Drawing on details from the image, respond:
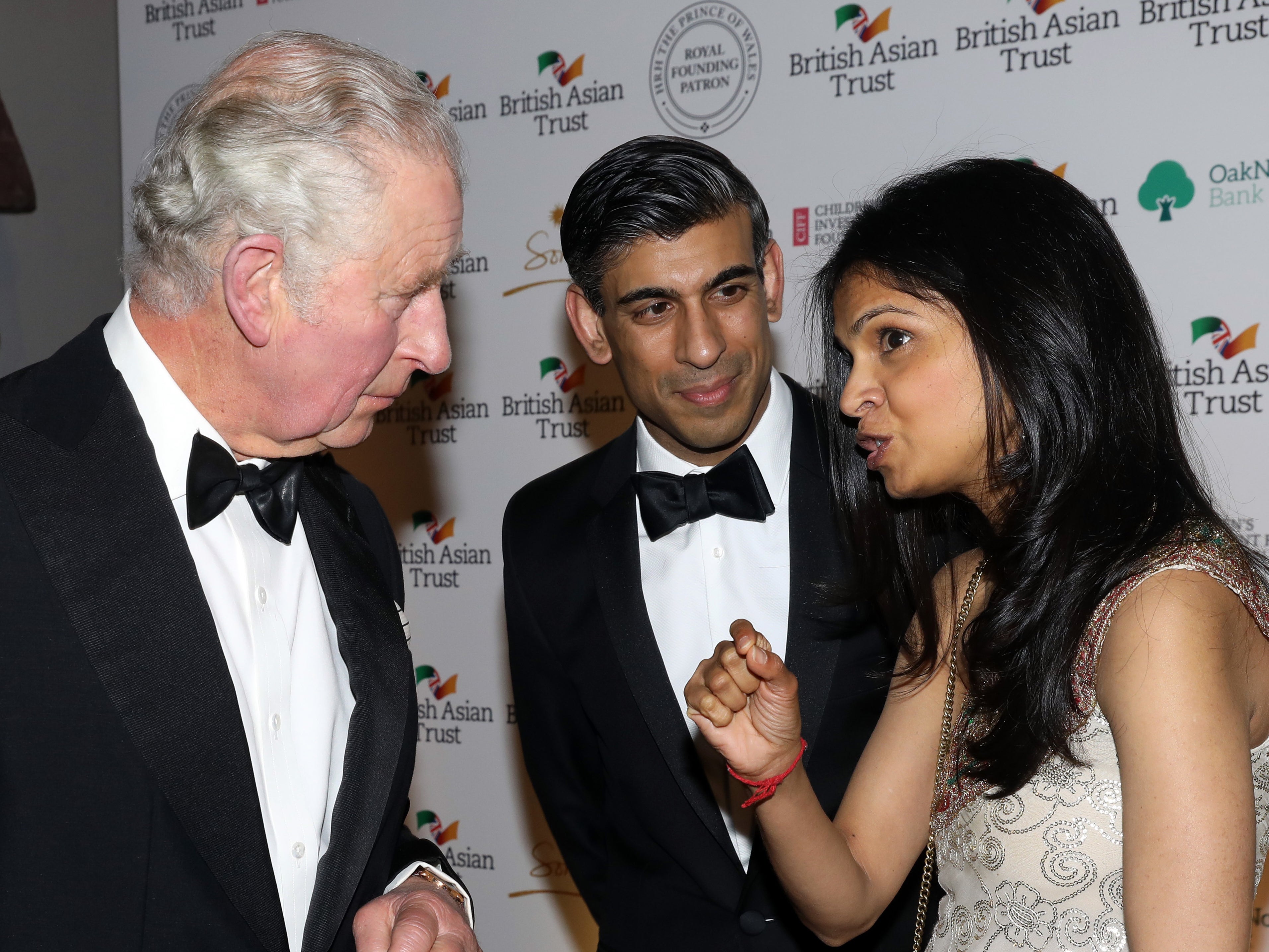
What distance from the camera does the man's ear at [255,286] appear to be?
143cm

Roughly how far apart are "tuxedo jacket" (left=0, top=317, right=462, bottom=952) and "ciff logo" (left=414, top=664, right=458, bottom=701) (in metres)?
2.25

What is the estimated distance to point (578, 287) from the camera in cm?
251

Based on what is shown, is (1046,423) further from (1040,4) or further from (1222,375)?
(1040,4)

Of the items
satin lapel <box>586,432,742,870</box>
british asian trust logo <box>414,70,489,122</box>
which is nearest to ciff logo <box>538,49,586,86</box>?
british asian trust logo <box>414,70,489,122</box>

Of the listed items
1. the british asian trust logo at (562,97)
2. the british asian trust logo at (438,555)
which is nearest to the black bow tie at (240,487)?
the british asian trust logo at (438,555)

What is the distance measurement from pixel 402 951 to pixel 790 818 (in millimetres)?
584

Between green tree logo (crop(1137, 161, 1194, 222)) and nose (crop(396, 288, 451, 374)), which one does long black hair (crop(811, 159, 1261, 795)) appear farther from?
green tree logo (crop(1137, 161, 1194, 222))

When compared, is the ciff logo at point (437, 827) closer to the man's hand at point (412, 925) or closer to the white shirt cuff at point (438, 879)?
the white shirt cuff at point (438, 879)

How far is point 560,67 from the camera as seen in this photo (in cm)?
350

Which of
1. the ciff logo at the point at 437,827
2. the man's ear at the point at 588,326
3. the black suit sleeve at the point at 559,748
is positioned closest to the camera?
the black suit sleeve at the point at 559,748

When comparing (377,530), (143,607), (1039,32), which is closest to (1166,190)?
(1039,32)

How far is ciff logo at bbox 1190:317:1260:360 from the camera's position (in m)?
2.73

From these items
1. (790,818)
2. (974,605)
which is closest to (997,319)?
(974,605)

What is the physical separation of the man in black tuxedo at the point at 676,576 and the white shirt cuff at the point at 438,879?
1.76 ft
